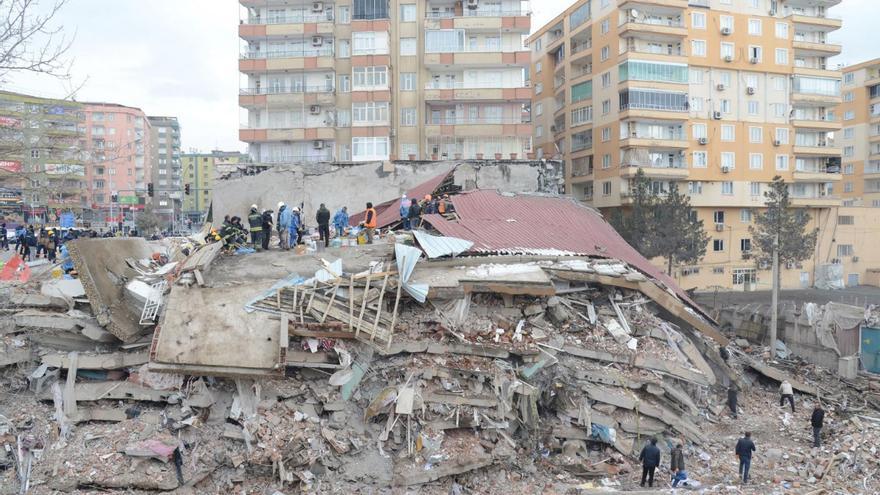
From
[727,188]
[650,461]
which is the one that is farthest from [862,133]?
[650,461]

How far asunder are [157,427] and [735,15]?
3648cm

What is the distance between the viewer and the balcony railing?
2838cm

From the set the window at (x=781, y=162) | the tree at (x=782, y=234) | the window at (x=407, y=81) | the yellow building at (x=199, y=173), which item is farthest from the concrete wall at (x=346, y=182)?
the yellow building at (x=199, y=173)

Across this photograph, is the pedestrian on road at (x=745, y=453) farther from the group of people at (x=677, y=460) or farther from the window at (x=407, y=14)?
the window at (x=407, y=14)

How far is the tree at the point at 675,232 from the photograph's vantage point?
91.1ft

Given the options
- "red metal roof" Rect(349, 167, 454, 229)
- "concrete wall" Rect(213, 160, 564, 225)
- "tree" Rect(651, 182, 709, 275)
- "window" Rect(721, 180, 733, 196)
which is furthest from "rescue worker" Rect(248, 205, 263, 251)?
"window" Rect(721, 180, 733, 196)

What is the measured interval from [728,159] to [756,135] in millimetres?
2601

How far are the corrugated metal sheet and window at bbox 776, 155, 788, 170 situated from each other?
2966 cm

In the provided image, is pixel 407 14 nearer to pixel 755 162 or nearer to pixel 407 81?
pixel 407 81

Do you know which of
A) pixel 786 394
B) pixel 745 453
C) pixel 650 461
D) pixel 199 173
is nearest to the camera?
pixel 650 461

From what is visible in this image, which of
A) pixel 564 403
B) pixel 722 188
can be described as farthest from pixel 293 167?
pixel 722 188

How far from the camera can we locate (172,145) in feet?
299

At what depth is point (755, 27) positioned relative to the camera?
3341 centimetres

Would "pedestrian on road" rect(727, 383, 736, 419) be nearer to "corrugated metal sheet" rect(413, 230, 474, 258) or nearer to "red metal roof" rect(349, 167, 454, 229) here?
"corrugated metal sheet" rect(413, 230, 474, 258)
